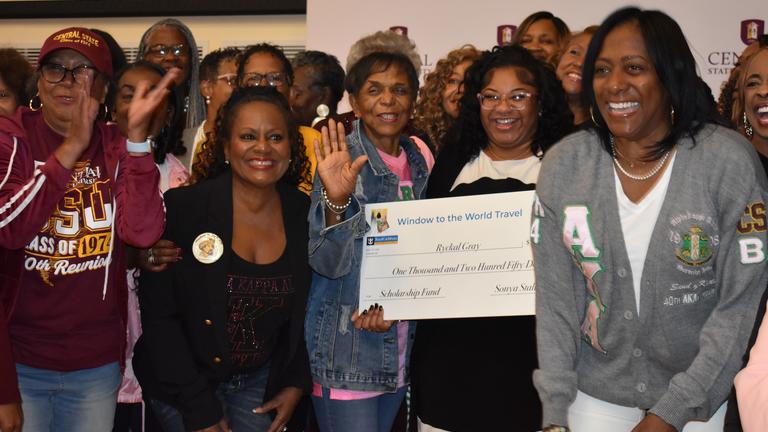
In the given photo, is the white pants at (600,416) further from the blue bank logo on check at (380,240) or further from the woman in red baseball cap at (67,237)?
the woman in red baseball cap at (67,237)

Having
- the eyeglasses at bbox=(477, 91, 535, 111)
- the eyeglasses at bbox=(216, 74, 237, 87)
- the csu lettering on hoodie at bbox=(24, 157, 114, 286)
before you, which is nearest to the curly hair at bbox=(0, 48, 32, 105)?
the eyeglasses at bbox=(216, 74, 237, 87)

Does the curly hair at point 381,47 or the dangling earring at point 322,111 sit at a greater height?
the curly hair at point 381,47

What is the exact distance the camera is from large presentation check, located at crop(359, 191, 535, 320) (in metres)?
3.85

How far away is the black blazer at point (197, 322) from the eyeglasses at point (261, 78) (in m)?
1.18

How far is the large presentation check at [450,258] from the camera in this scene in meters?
3.85

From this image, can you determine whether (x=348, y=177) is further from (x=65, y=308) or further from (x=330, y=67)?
(x=330, y=67)

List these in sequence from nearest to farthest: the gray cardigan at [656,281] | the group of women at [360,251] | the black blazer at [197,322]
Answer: the gray cardigan at [656,281] < the group of women at [360,251] < the black blazer at [197,322]

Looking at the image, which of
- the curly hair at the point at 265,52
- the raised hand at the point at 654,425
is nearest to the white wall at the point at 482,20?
the curly hair at the point at 265,52

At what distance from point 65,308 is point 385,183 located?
149 cm

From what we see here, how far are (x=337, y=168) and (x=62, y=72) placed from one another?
128cm

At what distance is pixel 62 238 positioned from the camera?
3.70 meters

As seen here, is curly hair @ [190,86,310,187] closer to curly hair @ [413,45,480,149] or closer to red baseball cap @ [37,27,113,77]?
red baseball cap @ [37,27,113,77]

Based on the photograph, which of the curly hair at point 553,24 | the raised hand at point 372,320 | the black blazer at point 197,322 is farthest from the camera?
the curly hair at point 553,24

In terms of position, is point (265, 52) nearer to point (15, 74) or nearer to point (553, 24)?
point (15, 74)
